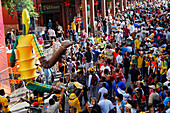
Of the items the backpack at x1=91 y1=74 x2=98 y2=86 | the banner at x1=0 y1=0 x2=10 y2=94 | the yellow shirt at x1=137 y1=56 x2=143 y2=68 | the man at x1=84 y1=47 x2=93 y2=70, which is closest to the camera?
the backpack at x1=91 y1=74 x2=98 y2=86

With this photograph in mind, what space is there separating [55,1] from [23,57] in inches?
1031

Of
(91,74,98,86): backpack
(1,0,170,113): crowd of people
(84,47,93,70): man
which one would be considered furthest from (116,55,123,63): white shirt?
(91,74,98,86): backpack

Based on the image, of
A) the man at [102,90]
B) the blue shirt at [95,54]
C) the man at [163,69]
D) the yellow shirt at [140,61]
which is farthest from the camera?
the blue shirt at [95,54]

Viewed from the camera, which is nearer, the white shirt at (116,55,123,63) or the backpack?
the backpack

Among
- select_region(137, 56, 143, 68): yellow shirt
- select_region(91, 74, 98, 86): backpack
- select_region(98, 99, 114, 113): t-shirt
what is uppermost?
select_region(137, 56, 143, 68): yellow shirt

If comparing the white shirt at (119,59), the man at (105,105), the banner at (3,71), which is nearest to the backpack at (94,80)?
the man at (105,105)

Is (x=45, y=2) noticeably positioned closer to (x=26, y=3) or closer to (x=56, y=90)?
(x=26, y=3)

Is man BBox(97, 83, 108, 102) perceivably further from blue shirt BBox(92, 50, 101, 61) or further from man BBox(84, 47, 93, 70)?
blue shirt BBox(92, 50, 101, 61)

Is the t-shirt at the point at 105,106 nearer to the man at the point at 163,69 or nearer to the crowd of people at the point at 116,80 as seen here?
the crowd of people at the point at 116,80

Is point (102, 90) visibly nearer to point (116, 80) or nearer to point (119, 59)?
point (116, 80)

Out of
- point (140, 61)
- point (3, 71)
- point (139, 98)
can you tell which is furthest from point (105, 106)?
point (140, 61)

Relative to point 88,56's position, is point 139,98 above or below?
below

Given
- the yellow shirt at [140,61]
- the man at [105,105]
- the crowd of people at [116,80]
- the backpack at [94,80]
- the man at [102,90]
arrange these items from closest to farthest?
the crowd of people at [116,80], the man at [105,105], the man at [102,90], the backpack at [94,80], the yellow shirt at [140,61]

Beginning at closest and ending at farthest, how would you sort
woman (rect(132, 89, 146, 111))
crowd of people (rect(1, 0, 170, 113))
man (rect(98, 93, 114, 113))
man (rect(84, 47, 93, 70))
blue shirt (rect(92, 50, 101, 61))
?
crowd of people (rect(1, 0, 170, 113)) < man (rect(98, 93, 114, 113)) < woman (rect(132, 89, 146, 111)) < man (rect(84, 47, 93, 70)) < blue shirt (rect(92, 50, 101, 61))
